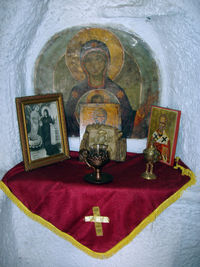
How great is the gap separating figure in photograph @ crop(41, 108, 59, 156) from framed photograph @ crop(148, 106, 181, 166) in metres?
0.73

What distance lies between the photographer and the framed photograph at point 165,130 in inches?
72.1

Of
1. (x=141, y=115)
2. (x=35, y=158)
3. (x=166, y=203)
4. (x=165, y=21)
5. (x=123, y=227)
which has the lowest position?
(x=123, y=227)

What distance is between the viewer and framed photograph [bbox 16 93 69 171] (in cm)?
183

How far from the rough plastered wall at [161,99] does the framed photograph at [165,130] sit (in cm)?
11

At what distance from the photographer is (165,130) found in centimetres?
190

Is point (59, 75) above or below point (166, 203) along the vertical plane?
above

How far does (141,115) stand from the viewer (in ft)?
6.97

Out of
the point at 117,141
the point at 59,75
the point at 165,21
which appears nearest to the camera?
the point at 165,21

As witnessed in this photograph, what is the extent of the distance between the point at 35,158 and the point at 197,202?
1.16 meters

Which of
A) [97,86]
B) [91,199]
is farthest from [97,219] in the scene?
[97,86]

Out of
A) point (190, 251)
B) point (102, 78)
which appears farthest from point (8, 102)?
point (190, 251)

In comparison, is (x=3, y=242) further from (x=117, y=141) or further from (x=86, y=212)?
(x=117, y=141)

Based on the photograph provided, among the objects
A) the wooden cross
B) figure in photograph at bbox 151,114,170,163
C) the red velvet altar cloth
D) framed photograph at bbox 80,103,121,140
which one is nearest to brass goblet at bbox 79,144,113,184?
the red velvet altar cloth

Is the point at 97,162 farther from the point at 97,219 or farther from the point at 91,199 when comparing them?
the point at 97,219
